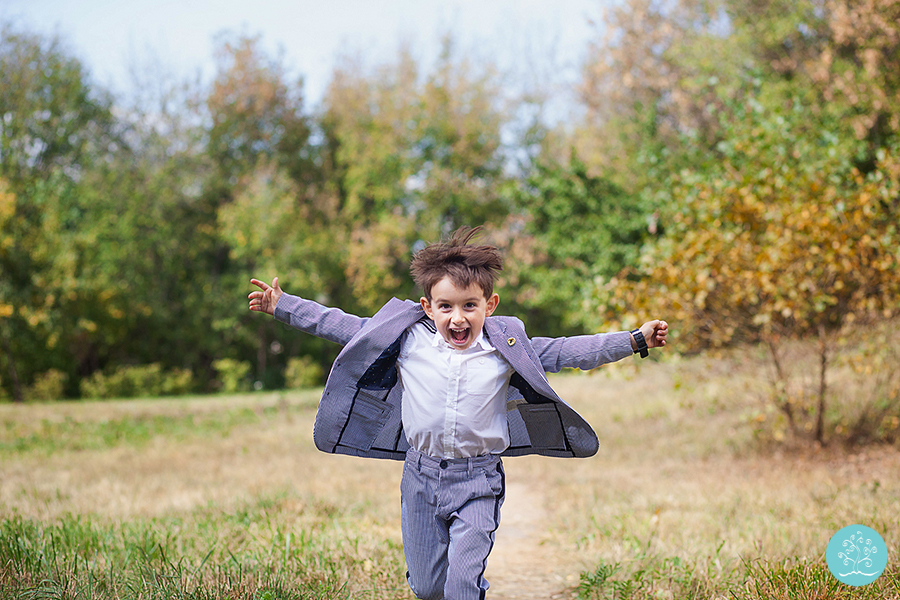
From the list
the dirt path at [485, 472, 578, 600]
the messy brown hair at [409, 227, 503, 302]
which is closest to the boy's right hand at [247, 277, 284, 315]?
the messy brown hair at [409, 227, 503, 302]

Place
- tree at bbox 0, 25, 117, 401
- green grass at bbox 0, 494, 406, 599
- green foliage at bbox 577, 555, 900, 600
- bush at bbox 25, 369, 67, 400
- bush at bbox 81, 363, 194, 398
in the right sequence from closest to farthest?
1. green foliage at bbox 577, 555, 900, 600
2. green grass at bbox 0, 494, 406, 599
3. tree at bbox 0, 25, 117, 401
4. bush at bbox 25, 369, 67, 400
5. bush at bbox 81, 363, 194, 398

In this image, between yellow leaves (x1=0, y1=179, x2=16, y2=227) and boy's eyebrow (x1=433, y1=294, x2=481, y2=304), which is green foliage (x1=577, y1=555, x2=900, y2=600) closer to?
boy's eyebrow (x1=433, y1=294, x2=481, y2=304)

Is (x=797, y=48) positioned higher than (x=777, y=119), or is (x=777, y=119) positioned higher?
(x=797, y=48)

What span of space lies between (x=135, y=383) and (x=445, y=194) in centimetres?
1356

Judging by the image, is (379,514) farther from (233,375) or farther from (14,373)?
(233,375)

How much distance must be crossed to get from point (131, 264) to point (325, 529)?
25881 millimetres

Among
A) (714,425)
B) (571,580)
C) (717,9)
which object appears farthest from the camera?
(717,9)

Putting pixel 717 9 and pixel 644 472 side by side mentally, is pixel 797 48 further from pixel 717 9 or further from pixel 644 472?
pixel 644 472

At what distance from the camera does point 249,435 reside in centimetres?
1280

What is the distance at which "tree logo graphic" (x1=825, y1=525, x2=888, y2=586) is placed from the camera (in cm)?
342

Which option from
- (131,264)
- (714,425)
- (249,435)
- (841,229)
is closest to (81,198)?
(131,264)

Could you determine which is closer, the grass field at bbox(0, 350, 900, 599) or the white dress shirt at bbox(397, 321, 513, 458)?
the white dress shirt at bbox(397, 321, 513, 458)

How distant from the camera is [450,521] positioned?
10.8 ft

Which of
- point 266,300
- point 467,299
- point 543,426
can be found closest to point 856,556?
point 543,426
